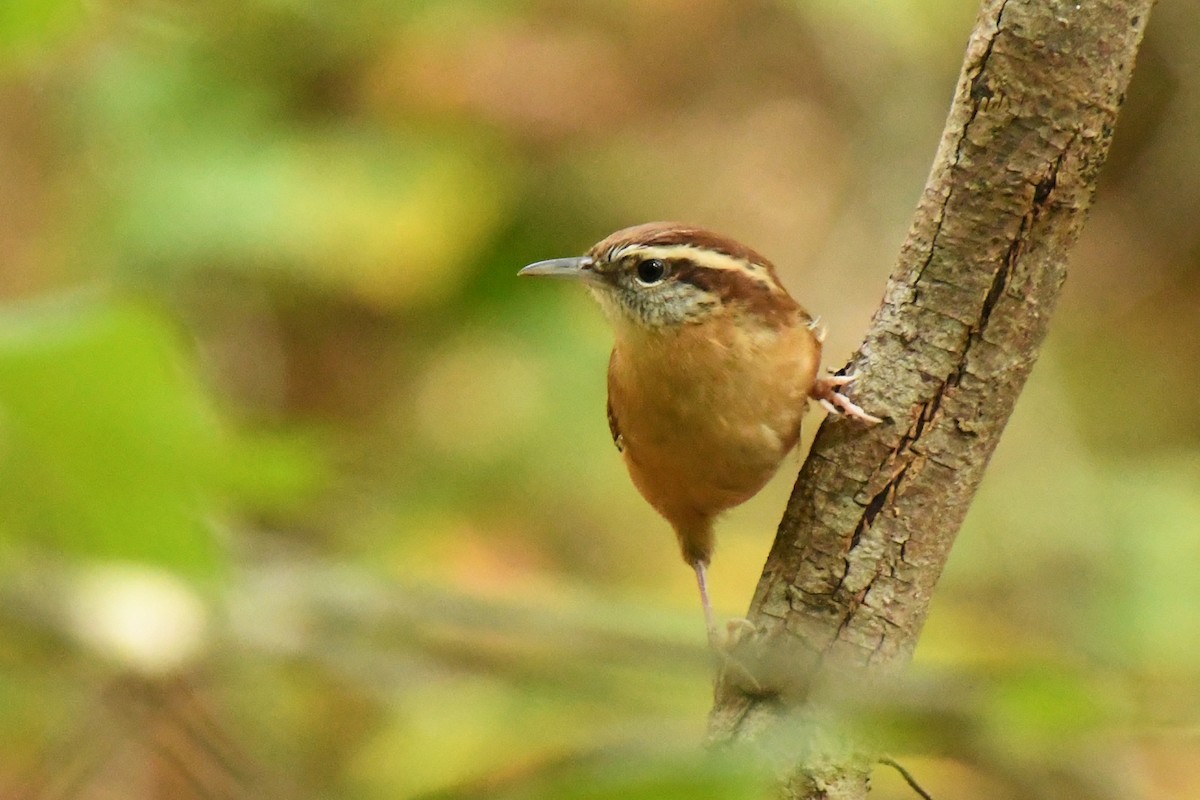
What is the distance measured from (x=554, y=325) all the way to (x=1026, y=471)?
2.40m

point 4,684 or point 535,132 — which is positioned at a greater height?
point 535,132

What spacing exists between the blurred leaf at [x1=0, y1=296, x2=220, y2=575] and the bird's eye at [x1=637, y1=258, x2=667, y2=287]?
86.3 inches

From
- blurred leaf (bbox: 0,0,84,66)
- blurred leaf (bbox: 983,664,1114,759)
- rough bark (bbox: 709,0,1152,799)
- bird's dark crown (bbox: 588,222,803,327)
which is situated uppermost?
blurred leaf (bbox: 0,0,84,66)

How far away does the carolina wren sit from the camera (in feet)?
9.09

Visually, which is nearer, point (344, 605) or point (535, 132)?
point (344, 605)

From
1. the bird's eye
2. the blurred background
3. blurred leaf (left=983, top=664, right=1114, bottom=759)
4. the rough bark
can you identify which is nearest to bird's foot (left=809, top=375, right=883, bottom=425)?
the rough bark

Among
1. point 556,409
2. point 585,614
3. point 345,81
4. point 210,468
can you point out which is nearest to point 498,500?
point 556,409

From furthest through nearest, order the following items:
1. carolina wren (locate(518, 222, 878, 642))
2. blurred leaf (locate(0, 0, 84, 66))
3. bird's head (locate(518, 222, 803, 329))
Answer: bird's head (locate(518, 222, 803, 329)), carolina wren (locate(518, 222, 878, 642)), blurred leaf (locate(0, 0, 84, 66))

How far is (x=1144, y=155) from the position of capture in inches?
297

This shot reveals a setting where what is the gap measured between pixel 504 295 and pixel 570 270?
293 centimetres

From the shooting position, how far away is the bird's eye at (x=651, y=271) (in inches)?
119

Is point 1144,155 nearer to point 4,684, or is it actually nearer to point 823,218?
point 823,218

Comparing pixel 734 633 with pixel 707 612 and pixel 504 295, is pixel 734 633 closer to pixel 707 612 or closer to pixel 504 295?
pixel 707 612

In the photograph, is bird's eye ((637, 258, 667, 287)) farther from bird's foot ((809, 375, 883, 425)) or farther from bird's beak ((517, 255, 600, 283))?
bird's foot ((809, 375, 883, 425))
